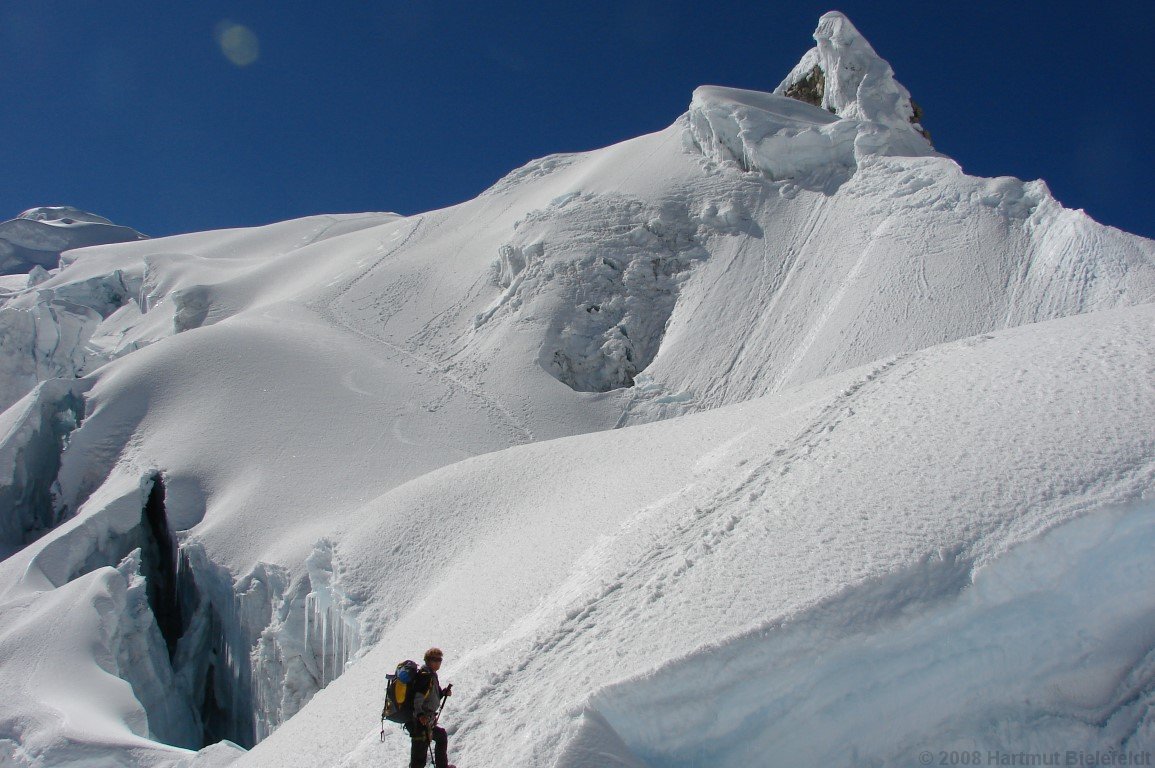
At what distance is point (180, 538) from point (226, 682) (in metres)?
3.20

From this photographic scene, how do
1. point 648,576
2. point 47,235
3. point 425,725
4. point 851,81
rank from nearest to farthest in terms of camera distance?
1. point 425,725
2. point 648,576
3. point 851,81
4. point 47,235

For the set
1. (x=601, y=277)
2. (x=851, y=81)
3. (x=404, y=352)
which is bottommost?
(x=404, y=352)

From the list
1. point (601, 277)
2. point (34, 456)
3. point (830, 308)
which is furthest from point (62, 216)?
point (830, 308)

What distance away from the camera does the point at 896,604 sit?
5000mm

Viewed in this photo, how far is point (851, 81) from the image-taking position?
102 ft

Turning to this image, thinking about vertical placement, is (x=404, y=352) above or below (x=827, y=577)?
above

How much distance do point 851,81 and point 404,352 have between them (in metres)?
21.1

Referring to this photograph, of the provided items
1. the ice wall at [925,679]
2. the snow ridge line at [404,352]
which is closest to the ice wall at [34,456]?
the snow ridge line at [404,352]

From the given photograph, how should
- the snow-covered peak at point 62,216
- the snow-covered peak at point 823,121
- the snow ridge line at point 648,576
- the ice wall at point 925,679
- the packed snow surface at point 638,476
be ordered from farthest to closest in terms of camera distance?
the snow-covered peak at point 62,216
the snow-covered peak at point 823,121
the snow ridge line at point 648,576
the packed snow surface at point 638,476
the ice wall at point 925,679

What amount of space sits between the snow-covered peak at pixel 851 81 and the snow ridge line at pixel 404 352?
57.9 feet

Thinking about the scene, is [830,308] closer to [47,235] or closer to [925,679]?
[925,679]

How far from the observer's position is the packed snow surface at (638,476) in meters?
4.95

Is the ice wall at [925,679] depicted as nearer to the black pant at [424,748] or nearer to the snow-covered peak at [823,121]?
the black pant at [424,748]

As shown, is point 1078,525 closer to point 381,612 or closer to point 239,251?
point 381,612
